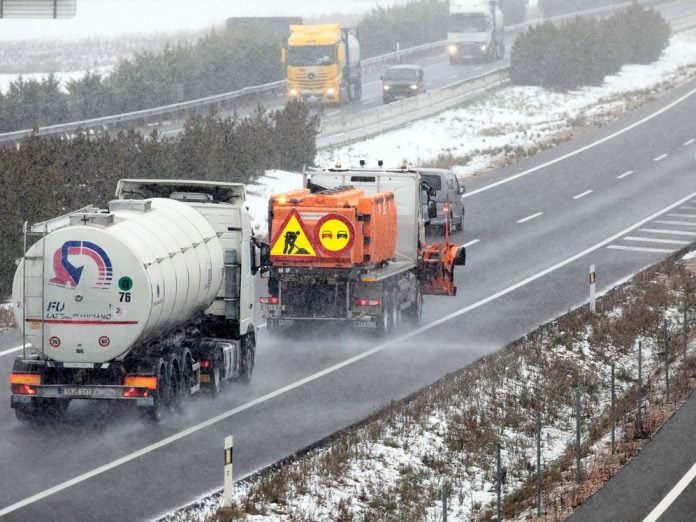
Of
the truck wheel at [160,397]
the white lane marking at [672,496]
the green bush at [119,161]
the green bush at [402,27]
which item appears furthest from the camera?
the green bush at [402,27]

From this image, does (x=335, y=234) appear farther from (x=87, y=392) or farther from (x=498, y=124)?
(x=498, y=124)

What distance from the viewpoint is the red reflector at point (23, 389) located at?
20125 millimetres

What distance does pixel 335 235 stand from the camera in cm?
2620

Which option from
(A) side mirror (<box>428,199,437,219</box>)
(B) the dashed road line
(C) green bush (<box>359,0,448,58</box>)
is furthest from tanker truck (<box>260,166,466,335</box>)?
(C) green bush (<box>359,0,448,58</box>)

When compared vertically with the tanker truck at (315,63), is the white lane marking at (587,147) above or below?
below

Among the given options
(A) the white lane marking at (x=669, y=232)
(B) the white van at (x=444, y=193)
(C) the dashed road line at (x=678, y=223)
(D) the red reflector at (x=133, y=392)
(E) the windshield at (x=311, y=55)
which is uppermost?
(E) the windshield at (x=311, y=55)

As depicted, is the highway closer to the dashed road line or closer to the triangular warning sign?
the dashed road line

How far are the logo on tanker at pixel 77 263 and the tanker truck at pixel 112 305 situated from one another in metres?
0.01

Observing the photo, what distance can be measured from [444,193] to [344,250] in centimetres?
1331

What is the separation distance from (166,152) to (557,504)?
24.7 metres

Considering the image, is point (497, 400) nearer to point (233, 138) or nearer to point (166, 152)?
point (166, 152)

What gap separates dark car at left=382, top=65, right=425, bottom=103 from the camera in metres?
69.8

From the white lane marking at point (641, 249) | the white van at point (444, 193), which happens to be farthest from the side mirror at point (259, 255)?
the white lane marking at point (641, 249)

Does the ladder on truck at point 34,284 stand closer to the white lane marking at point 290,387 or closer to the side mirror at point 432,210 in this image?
the white lane marking at point 290,387
